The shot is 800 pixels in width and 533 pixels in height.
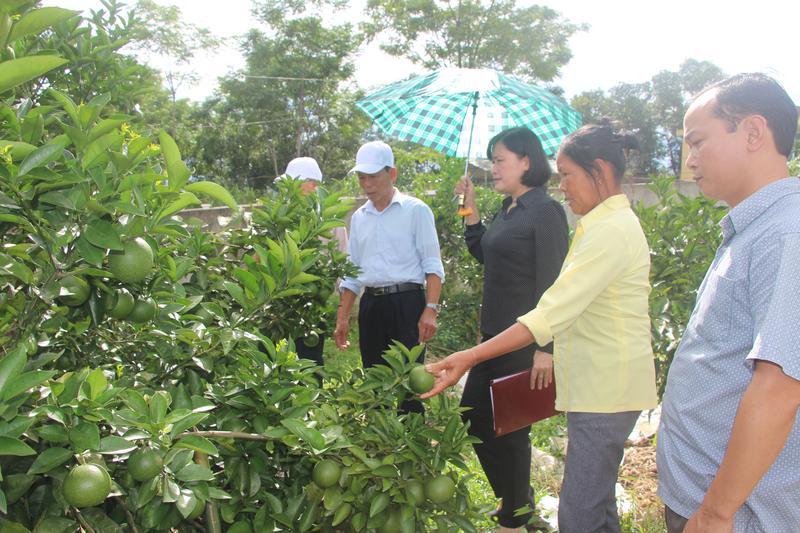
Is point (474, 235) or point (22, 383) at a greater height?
point (22, 383)

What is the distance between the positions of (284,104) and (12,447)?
22758mm

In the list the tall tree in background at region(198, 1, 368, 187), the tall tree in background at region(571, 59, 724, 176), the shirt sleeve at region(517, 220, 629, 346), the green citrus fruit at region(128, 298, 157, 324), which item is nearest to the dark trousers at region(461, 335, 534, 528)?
the shirt sleeve at region(517, 220, 629, 346)

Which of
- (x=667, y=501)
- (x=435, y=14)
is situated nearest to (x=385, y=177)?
(x=667, y=501)

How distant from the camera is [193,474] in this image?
1.12 metres

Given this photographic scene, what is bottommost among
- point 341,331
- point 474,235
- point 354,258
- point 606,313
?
point 341,331

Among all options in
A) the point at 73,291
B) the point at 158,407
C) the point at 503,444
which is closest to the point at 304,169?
the point at 503,444

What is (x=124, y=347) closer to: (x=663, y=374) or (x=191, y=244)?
(x=191, y=244)

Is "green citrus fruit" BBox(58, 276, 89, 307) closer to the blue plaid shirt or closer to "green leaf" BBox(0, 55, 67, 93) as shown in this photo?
"green leaf" BBox(0, 55, 67, 93)

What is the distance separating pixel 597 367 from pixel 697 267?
4.36 feet

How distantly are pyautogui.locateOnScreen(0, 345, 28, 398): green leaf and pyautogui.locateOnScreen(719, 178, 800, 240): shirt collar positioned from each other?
1328 mm

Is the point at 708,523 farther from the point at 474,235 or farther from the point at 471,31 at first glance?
the point at 471,31

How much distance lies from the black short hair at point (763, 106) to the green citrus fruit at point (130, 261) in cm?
117

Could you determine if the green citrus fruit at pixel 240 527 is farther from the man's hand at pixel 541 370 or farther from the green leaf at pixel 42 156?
the man's hand at pixel 541 370

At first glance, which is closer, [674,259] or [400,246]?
[674,259]
